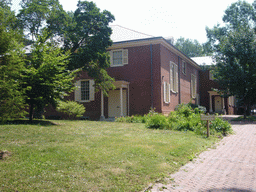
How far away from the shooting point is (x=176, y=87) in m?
22.4

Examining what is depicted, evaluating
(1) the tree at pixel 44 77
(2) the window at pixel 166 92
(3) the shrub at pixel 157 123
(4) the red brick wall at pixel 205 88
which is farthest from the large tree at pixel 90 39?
(4) the red brick wall at pixel 205 88

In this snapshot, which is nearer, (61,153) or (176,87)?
(61,153)

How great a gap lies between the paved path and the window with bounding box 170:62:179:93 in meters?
13.4

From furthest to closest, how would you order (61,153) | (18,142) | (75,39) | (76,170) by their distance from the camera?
(75,39) → (18,142) → (61,153) → (76,170)

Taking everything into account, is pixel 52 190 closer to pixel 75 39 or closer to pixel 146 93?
pixel 75 39

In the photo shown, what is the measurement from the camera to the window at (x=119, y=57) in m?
19.5

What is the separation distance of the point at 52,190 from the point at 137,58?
16.0 m

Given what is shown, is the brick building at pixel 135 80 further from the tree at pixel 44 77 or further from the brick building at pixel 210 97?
the brick building at pixel 210 97

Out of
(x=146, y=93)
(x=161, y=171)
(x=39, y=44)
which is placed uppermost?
(x=39, y=44)

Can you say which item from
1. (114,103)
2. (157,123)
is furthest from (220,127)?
(114,103)

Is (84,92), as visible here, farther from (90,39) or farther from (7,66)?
(7,66)

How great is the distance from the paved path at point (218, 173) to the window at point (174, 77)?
13.4 metres

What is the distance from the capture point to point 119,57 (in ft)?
65.4

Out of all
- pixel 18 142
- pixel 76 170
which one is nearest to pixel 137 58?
pixel 18 142
